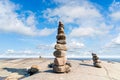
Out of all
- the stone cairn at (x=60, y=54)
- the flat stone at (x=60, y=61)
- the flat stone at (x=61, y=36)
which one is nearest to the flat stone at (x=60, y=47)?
the stone cairn at (x=60, y=54)

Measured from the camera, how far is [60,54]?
1359 inches

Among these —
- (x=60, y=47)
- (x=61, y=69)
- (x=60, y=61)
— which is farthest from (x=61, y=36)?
(x=61, y=69)

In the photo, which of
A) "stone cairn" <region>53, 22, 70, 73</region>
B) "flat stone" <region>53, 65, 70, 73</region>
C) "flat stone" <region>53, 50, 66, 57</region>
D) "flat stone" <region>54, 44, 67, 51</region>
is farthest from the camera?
"flat stone" <region>54, 44, 67, 51</region>

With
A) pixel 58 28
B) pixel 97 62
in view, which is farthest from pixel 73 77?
pixel 97 62

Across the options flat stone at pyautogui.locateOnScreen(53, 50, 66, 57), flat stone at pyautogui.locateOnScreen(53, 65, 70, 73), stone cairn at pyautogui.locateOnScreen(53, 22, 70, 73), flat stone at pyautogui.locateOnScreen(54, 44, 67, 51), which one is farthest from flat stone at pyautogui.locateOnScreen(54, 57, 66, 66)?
flat stone at pyautogui.locateOnScreen(54, 44, 67, 51)

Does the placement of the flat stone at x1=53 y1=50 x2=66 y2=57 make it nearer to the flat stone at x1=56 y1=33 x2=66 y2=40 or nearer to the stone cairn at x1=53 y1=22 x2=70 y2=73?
the stone cairn at x1=53 y1=22 x2=70 y2=73

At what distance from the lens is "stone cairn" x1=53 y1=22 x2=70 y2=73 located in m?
34.0

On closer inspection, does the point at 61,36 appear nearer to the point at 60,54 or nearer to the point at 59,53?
the point at 59,53

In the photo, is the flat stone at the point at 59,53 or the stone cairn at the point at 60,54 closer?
the stone cairn at the point at 60,54

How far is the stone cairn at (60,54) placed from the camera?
34.0 meters

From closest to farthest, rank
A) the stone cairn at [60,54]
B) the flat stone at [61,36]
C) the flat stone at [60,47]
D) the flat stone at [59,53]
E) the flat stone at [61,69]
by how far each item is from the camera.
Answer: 1. the flat stone at [61,69]
2. the stone cairn at [60,54]
3. the flat stone at [59,53]
4. the flat stone at [60,47]
5. the flat stone at [61,36]

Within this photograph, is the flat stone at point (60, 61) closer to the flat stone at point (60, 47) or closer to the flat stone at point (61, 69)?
the flat stone at point (61, 69)

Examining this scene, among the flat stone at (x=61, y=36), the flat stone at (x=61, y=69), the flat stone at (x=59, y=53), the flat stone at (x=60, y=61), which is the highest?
the flat stone at (x=61, y=36)

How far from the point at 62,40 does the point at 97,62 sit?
12.4 metres
